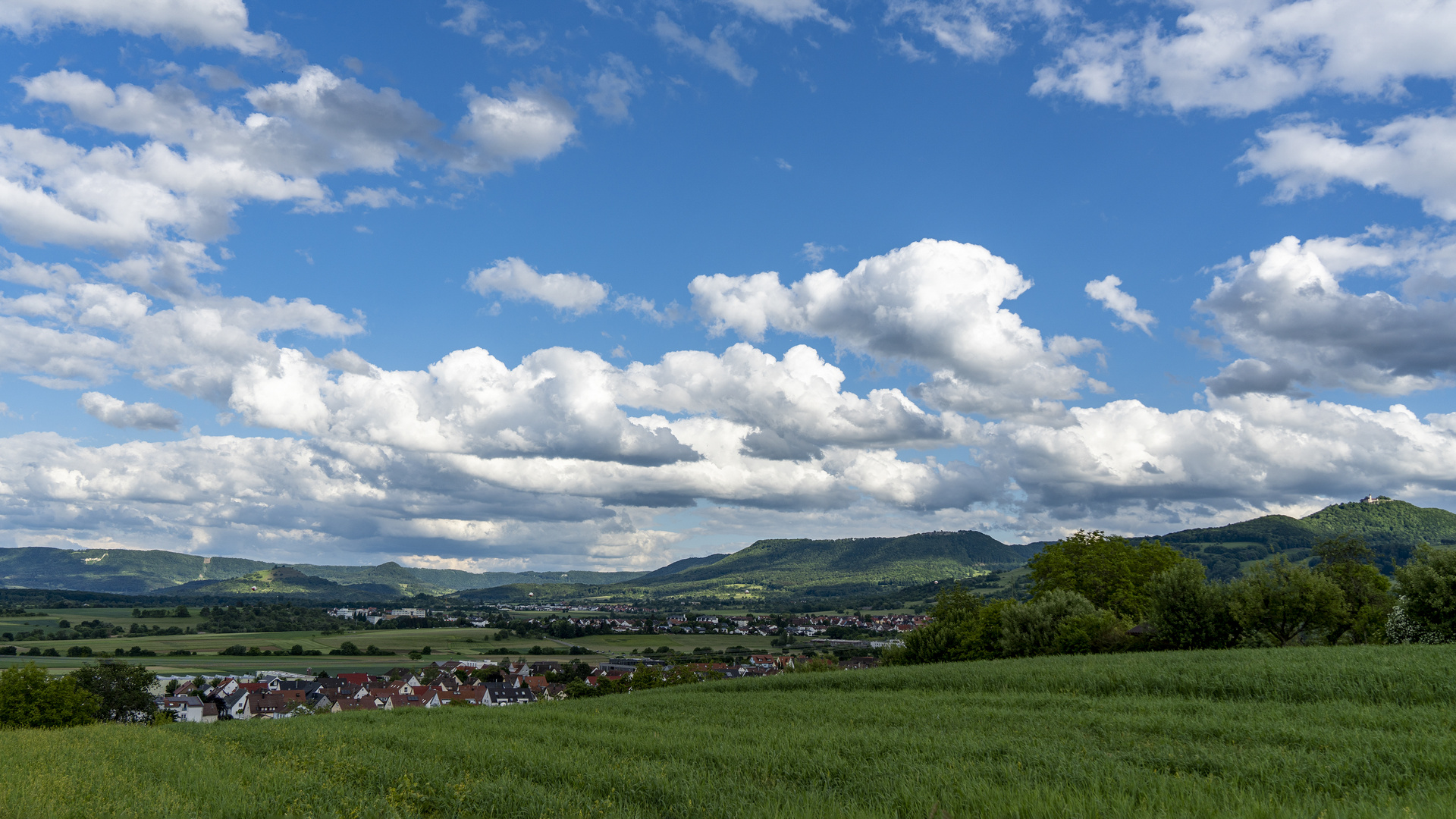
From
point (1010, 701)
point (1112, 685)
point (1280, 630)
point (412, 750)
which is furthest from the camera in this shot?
point (1280, 630)

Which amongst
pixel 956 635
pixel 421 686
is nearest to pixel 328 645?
pixel 421 686

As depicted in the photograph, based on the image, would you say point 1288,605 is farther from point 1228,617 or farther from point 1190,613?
point 1190,613

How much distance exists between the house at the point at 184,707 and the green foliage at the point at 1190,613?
3771 inches

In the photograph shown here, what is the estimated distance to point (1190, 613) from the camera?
46031mm

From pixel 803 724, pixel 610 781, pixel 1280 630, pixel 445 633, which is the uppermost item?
pixel 610 781

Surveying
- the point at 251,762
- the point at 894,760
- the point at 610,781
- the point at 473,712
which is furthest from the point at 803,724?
the point at 473,712

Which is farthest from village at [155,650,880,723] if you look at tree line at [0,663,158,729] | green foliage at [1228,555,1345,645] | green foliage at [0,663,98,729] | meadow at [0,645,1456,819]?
meadow at [0,645,1456,819]

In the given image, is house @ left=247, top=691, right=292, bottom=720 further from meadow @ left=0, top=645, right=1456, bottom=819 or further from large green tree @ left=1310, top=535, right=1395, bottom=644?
large green tree @ left=1310, top=535, right=1395, bottom=644

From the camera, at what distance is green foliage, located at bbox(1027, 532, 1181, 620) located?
62.6 metres

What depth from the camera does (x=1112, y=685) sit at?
24875mm

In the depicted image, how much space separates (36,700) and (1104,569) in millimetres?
85690

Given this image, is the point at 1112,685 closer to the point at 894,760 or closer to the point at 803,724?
the point at 803,724

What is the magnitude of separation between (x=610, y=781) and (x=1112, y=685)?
19.4 metres

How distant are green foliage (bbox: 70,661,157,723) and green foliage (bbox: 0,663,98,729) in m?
17.6
